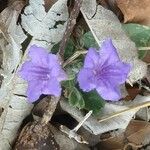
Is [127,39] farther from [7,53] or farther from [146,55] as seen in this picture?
[7,53]

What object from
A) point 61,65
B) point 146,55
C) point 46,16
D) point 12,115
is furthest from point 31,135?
point 146,55

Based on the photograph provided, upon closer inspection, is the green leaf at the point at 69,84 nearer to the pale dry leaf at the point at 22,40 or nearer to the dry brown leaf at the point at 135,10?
the pale dry leaf at the point at 22,40

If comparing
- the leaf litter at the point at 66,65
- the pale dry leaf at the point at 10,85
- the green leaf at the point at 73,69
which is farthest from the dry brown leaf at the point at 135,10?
the pale dry leaf at the point at 10,85

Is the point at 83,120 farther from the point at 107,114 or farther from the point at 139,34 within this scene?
the point at 139,34

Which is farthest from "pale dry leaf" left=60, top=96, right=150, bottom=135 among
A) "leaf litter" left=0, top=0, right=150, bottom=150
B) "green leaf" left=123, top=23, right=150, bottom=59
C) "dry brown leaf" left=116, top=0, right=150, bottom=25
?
"dry brown leaf" left=116, top=0, right=150, bottom=25

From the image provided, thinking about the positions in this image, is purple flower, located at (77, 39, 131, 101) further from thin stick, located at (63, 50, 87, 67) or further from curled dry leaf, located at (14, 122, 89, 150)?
curled dry leaf, located at (14, 122, 89, 150)
